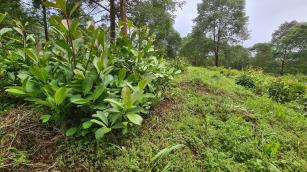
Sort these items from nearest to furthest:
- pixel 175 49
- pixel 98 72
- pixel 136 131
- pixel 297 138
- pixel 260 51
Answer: pixel 98 72 < pixel 136 131 < pixel 297 138 < pixel 260 51 < pixel 175 49

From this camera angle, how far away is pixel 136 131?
2260mm

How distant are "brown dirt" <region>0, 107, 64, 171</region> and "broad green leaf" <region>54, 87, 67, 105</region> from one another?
13.2 inches

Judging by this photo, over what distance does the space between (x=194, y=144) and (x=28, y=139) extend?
1.53m

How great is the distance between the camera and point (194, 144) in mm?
2361

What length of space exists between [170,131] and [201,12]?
26.7 meters

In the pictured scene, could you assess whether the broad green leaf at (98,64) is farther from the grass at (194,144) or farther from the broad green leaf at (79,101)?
the grass at (194,144)

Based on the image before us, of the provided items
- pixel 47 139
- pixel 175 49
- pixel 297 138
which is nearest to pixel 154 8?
pixel 297 138

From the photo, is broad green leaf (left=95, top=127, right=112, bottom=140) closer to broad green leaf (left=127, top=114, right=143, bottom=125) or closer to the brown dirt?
broad green leaf (left=127, top=114, right=143, bottom=125)

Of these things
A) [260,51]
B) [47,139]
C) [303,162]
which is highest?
[260,51]

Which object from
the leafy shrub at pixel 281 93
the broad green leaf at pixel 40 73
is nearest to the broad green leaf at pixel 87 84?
the broad green leaf at pixel 40 73

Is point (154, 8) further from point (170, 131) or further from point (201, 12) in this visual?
point (201, 12)

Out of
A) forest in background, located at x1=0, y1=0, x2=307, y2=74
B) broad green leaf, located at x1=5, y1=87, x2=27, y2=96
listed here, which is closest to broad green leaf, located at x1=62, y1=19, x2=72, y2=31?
broad green leaf, located at x1=5, y1=87, x2=27, y2=96

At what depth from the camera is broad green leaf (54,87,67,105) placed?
181cm

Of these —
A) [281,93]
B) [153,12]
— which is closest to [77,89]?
[281,93]
